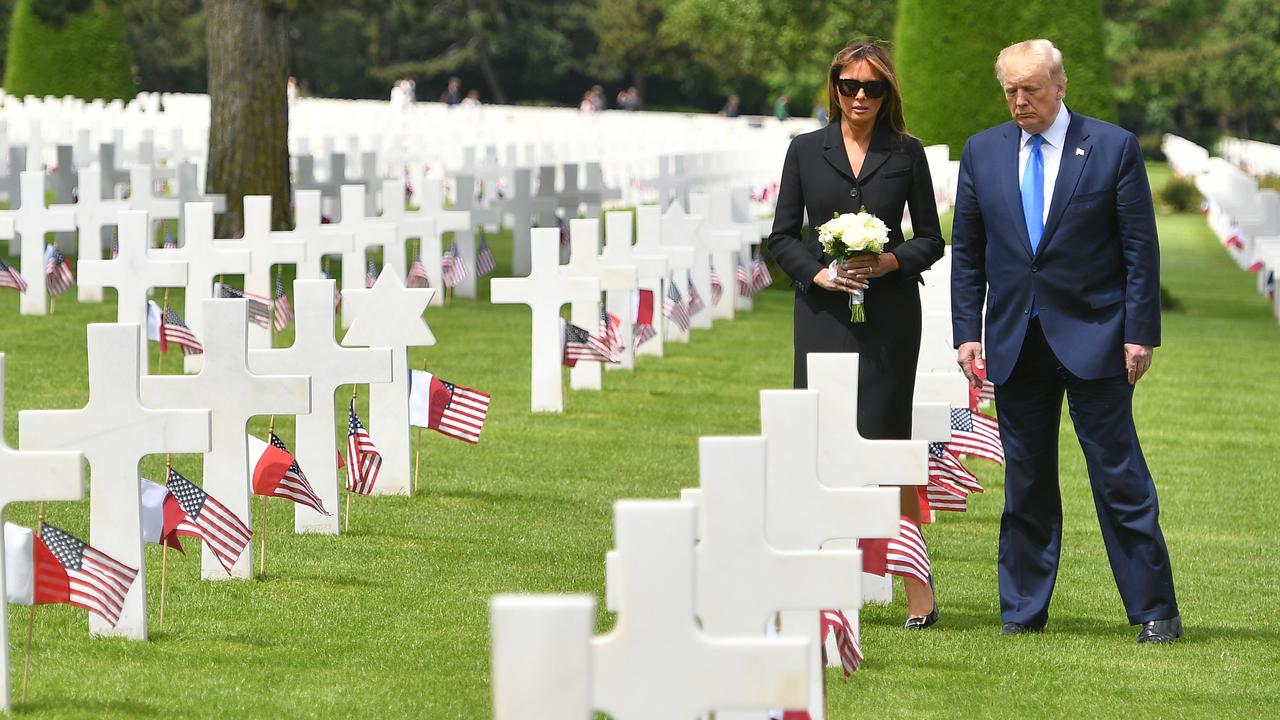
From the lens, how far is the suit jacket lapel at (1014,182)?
712cm

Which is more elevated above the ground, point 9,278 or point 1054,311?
point 1054,311

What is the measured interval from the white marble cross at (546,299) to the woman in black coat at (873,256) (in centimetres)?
543

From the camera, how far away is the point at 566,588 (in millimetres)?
8078

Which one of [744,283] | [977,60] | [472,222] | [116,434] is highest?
[116,434]

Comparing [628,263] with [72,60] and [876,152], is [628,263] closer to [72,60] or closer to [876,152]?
[876,152]

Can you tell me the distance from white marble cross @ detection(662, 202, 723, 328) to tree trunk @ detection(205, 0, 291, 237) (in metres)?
5.25

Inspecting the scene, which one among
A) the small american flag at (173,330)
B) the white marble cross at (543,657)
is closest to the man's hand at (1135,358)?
the white marble cross at (543,657)

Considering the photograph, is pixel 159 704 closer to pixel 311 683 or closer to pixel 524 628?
pixel 311 683

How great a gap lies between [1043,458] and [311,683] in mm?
2554

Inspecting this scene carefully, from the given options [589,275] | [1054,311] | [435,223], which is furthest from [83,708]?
[435,223]

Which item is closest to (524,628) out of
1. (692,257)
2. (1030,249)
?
(1030,249)

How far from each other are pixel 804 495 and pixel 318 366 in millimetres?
3362

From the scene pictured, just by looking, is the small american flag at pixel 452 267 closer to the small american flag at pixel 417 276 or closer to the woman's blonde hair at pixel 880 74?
the small american flag at pixel 417 276

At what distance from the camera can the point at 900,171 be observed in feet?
24.1
